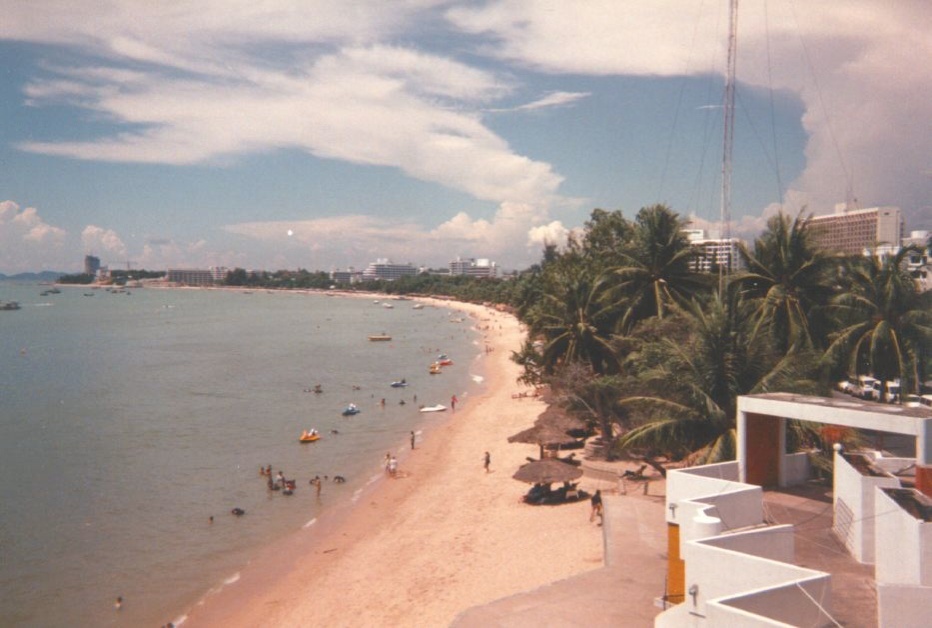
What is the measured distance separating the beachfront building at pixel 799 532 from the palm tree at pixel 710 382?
1.33 metres

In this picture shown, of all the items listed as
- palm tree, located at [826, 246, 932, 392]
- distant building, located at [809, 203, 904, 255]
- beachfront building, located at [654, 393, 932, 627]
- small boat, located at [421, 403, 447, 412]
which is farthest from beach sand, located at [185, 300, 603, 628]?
distant building, located at [809, 203, 904, 255]

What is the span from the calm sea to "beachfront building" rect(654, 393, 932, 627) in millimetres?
13386

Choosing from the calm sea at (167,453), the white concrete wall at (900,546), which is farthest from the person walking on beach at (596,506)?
the calm sea at (167,453)

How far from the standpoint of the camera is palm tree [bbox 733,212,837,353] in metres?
20.7

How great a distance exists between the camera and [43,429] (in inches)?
1467

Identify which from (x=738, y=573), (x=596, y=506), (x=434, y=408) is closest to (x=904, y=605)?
(x=738, y=573)

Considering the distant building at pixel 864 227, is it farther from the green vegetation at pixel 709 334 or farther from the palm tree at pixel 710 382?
the palm tree at pixel 710 382

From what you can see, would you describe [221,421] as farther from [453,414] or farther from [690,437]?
[690,437]

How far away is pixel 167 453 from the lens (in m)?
31.6

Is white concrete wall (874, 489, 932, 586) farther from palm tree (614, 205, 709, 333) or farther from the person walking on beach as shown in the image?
palm tree (614, 205, 709, 333)

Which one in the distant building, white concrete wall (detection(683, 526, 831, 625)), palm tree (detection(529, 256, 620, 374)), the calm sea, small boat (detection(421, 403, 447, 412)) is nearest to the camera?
white concrete wall (detection(683, 526, 831, 625))

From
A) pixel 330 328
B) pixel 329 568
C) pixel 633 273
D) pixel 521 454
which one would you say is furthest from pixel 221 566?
pixel 330 328

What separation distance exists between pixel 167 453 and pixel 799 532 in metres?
27.9

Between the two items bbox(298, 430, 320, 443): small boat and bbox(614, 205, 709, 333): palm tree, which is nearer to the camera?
bbox(614, 205, 709, 333): palm tree
